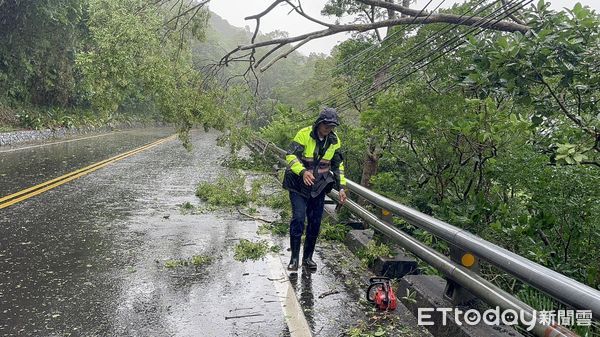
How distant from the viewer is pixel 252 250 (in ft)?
21.0

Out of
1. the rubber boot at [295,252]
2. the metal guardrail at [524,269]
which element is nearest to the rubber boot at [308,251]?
the rubber boot at [295,252]

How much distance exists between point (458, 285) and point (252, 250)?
311 cm

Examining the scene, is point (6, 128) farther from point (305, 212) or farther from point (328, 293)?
point (328, 293)

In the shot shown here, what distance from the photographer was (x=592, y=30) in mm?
5305

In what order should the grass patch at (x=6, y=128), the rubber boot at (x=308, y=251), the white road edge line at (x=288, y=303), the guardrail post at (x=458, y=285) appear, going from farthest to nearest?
1. the grass patch at (x=6, y=128)
2. the rubber boot at (x=308, y=251)
3. the white road edge line at (x=288, y=303)
4. the guardrail post at (x=458, y=285)

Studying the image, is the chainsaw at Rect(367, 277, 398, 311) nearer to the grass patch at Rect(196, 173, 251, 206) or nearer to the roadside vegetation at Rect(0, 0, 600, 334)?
the roadside vegetation at Rect(0, 0, 600, 334)

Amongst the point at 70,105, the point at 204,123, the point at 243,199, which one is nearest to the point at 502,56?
the point at 243,199

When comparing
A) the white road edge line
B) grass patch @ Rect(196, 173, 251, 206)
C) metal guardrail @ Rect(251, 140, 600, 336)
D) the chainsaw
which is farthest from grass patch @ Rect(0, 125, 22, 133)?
→ metal guardrail @ Rect(251, 140, 600, 336)

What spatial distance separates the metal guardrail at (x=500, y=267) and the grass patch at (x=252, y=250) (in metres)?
1.84

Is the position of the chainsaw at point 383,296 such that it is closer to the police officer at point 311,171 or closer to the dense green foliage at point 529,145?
the police officer at point 311,171

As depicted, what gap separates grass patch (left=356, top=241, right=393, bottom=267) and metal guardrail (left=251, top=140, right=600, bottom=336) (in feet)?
1.22

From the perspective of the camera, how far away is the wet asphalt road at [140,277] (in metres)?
4.11

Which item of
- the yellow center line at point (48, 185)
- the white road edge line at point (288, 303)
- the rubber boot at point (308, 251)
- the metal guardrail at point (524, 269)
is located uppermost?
the metal guardrail at point (524, 269)

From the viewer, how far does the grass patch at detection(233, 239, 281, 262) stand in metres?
6.22
